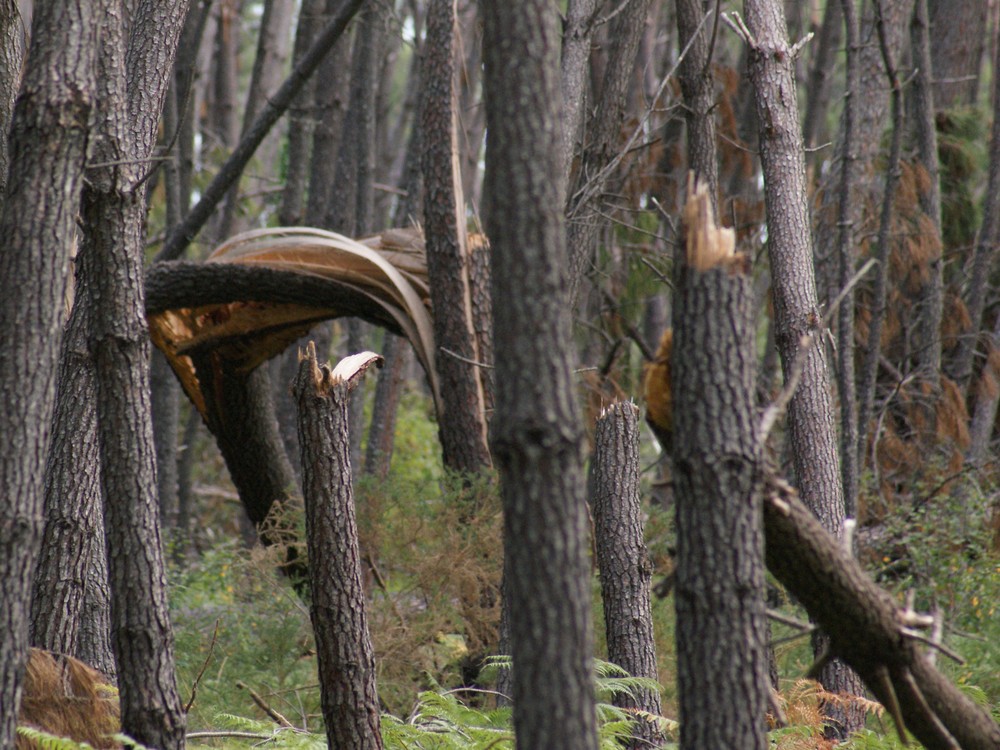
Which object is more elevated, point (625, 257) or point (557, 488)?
point (625, 257)

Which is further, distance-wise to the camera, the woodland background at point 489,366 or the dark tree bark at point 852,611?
the dark tree bark at point 852,611

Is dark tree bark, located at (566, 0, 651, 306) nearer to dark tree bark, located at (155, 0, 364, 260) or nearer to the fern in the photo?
dark tree bark, located at (155, 0, 364, 260)

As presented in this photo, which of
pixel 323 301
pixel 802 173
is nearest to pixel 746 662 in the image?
pixel 802 173

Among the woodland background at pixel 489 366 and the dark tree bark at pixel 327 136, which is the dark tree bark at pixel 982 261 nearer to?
the woodland background at pixel 489 366

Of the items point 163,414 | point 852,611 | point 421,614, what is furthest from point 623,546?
point 163,414

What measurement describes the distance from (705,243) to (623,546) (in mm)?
2118

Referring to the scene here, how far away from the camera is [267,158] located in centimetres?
2144

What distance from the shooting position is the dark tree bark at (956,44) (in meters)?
10.3

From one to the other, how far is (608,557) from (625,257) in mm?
5383

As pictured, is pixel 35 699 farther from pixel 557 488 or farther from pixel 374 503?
pixel 374 503

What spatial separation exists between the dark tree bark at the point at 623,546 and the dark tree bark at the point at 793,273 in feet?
2.58

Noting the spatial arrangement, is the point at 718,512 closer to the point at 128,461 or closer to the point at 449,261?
the point at 128,461

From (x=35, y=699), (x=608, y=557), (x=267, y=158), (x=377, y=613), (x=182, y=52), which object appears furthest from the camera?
(x=267, y=158)

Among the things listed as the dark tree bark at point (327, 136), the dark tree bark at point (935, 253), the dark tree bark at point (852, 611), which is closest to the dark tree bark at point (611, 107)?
the dark tree bark at point (935, 253)
